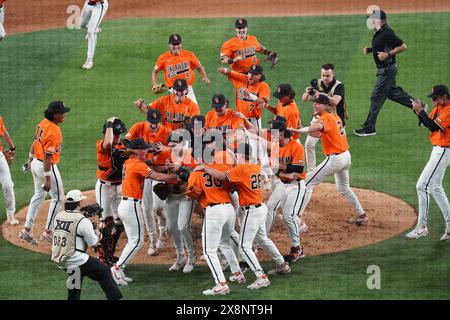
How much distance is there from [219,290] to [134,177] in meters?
1.50

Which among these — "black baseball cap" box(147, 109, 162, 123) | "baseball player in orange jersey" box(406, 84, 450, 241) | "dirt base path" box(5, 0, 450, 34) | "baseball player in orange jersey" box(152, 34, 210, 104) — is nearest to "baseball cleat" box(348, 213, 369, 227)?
"baseball player in orange jersey" box(406, 84, 450, 241)

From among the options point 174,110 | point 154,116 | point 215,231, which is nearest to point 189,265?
point 215,231

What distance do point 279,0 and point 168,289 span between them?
482 inches

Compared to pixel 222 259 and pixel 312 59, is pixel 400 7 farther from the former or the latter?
pixel 222 259

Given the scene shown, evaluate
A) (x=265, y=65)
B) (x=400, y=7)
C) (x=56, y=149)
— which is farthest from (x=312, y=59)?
(x=56, y=149)

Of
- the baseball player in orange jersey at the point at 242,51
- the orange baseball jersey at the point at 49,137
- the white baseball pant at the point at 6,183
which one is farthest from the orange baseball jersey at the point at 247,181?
the baseball player in orange jersey at the point at 242,51

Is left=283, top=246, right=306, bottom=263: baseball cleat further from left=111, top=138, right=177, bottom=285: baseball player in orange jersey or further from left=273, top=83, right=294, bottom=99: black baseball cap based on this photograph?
left=273, top=83, right=294, bottom=99: black baseball cap

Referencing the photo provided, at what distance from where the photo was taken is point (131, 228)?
9.87m

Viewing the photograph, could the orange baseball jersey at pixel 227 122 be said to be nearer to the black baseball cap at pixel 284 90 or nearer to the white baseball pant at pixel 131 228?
the black baseball cap at pixel 284 90

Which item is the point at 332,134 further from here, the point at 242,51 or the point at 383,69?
the point at 383,69

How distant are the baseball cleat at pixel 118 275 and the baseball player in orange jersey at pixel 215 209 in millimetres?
916

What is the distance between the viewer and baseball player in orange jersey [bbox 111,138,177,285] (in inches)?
387

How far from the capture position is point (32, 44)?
1858cm

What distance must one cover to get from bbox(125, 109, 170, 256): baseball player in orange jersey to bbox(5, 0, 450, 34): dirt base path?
367 inches
